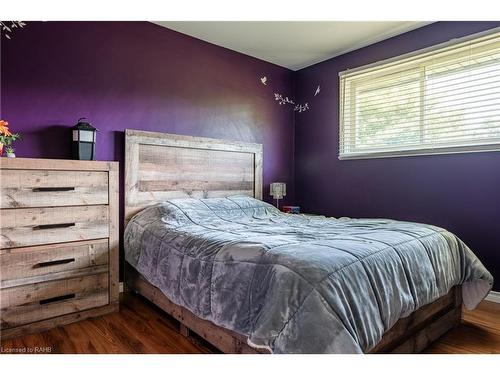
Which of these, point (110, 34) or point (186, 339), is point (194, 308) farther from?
point (110, 34)

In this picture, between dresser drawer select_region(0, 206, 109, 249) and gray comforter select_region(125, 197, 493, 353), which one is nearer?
gray comforter select_region(125, 197, 493, 353)

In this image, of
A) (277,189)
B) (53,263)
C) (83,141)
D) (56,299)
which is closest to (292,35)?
(277,189)

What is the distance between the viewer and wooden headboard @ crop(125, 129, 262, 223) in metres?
2.75

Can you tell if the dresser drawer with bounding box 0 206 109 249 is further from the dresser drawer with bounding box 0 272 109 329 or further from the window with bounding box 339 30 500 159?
the window with bounding box 339 30 500 159

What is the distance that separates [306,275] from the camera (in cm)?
123

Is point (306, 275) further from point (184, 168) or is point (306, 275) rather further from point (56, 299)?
Answer: point (184, 168)

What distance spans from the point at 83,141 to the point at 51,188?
47 cm

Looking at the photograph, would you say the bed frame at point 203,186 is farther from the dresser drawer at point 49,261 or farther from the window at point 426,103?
the window at point 426,103

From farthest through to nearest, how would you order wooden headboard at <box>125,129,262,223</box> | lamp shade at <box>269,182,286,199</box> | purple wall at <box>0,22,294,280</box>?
lamp shade at <box>269,182,286,199</box> < wooden headboard at <box>125,129,262,223</box> < purple wall at <box>0,22,294,280</box>

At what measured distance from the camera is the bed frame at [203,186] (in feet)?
5.35

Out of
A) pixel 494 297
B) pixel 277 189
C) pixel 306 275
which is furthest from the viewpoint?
pixel 277 189

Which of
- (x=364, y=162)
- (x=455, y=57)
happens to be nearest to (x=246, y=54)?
(x=364, y=162)

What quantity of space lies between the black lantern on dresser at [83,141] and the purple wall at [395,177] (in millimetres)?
2463

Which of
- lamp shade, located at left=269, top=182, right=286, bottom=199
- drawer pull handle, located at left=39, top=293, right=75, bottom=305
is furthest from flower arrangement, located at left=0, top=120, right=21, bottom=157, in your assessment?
lamp shade, located at left=269, top=182, right=286, bottom=199
